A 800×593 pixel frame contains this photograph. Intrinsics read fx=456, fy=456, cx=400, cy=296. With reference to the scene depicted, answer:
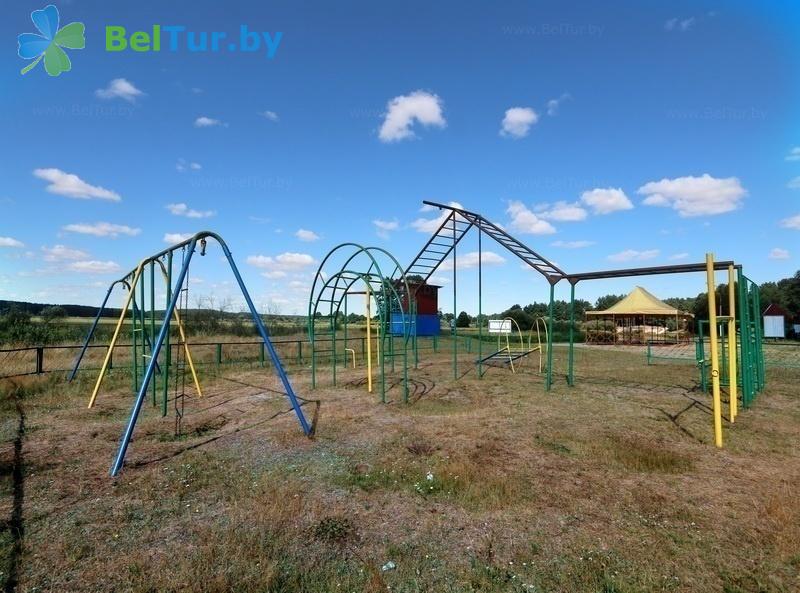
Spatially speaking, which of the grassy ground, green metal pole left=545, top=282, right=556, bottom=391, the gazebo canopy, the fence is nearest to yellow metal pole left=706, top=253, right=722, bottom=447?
the grassy ground

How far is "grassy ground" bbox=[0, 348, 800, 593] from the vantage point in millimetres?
3314

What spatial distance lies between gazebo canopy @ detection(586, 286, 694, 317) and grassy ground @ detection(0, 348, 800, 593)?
26003 mm

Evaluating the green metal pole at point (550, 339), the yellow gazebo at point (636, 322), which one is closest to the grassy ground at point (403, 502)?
the green metal pole at point (550, 339)

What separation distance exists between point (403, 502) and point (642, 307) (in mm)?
33385

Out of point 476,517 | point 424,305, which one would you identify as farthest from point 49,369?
point 424,305

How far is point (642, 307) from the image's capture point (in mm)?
32969

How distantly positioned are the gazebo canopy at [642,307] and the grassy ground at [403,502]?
26.0 metres

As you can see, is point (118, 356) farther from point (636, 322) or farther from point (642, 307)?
point (636, 322)

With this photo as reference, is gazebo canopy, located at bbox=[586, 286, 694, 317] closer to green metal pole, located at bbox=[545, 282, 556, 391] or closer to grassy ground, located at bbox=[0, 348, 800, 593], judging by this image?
green metal pole, located at bbox=[545, 282, 556, 391]

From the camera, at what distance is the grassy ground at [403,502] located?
130 inches

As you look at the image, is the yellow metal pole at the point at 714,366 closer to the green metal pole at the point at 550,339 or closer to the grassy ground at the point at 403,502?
the grassy ground at the point at 403,502

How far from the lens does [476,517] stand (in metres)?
4.22

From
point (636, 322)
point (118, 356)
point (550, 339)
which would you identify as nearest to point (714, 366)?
point (550, 339)

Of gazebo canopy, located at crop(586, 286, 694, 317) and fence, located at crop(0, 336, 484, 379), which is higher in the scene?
gazebo canopy, located at crop(586, 286, 694, 317)
